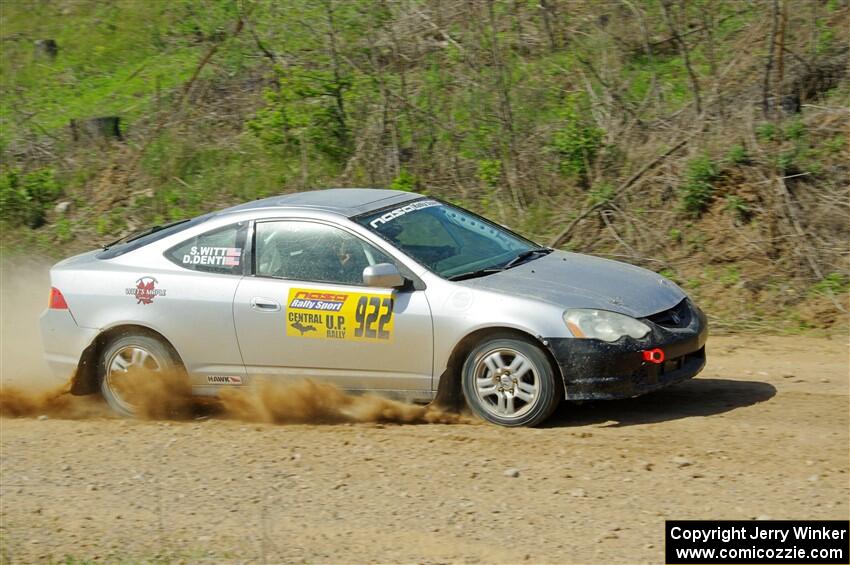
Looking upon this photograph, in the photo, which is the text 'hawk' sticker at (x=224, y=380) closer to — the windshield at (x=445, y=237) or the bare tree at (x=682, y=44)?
the windshield at (x=445, y=237)

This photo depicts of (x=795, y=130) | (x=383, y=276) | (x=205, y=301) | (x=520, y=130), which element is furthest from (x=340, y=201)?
(x=795, y=130)

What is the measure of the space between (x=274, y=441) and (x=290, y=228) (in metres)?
1.52

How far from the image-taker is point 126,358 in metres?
7.96

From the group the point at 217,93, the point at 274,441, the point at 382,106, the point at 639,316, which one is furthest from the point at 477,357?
the point at 217,93

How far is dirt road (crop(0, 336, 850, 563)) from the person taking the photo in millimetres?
5393

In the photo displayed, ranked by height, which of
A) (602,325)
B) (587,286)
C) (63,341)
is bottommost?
(63,341)

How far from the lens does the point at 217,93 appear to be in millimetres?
15750

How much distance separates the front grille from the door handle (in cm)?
254

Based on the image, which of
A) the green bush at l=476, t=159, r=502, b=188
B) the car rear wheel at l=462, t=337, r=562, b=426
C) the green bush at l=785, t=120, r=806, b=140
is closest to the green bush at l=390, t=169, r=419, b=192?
the green bush at l=476, t=159, r=502, b=188

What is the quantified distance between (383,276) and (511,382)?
42.8 inches

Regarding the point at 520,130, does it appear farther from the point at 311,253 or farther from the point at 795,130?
the point at 311,253

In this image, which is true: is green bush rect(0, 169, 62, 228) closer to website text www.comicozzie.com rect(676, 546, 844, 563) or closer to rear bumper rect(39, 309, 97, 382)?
rear bumper rect(39, 309, 97, 382)

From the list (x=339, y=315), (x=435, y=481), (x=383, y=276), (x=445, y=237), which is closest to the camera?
(x=435, y=481)

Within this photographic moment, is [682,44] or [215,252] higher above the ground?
[682,44]
